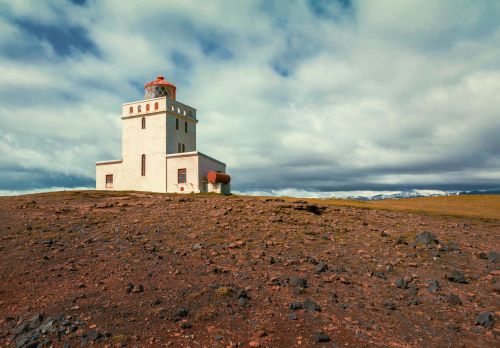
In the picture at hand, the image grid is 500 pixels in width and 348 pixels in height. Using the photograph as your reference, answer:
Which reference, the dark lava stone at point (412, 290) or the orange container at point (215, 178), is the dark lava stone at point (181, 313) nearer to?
the dark lava stone at point (412, 290)

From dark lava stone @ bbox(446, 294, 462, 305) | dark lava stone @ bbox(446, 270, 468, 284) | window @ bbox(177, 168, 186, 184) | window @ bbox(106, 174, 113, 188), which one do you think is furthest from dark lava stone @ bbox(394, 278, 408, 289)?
window @ bbox(106, 174, 113, 188)

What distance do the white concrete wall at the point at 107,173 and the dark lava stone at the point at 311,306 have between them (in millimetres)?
40230

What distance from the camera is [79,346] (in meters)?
8.06

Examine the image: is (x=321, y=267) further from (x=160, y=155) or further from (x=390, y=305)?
(x=160, y=155)

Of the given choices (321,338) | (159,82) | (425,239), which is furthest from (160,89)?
(321,338)

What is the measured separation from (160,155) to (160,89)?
9571 millimetres

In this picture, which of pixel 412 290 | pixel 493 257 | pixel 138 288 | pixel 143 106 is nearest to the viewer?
pixel 138 288

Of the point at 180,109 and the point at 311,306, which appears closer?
the point at 311,306

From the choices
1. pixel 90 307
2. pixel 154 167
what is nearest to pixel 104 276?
pixel 90 307

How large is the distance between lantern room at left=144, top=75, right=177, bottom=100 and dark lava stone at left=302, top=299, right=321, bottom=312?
41.4 m

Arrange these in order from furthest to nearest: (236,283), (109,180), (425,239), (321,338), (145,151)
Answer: (109,180), (145,151), (425,239), (236,283), (321,338)

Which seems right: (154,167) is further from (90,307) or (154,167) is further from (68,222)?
(90,307)

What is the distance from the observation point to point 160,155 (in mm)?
44344

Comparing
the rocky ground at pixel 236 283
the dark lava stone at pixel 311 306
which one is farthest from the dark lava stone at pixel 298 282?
the dark lava stone at pixel 311 306
